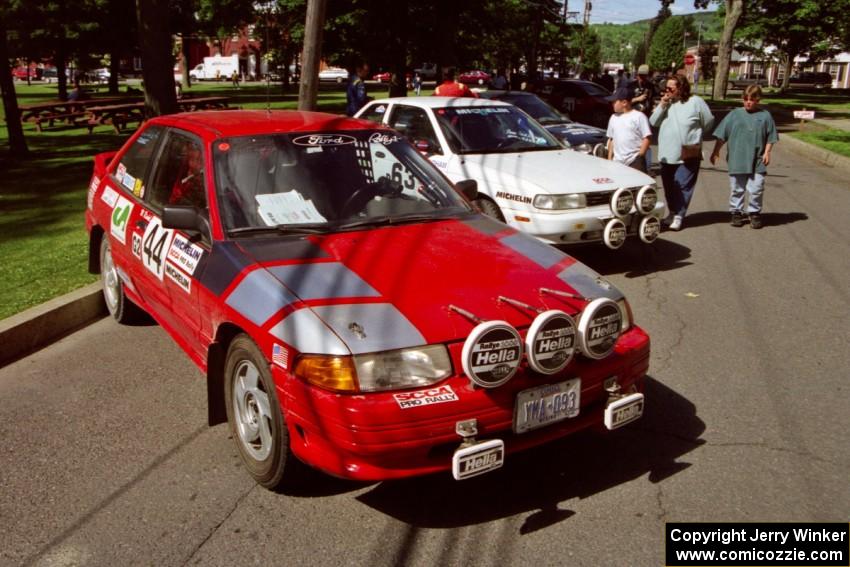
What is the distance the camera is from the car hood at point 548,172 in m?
7.45

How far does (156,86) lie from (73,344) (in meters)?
9.18

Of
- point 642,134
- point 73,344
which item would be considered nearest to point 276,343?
point 73,344

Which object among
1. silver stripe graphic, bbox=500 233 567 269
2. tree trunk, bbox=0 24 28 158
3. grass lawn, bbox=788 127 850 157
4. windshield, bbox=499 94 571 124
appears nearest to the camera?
silver stripe graphic, bbox=500 233 567 269

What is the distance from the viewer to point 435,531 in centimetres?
332

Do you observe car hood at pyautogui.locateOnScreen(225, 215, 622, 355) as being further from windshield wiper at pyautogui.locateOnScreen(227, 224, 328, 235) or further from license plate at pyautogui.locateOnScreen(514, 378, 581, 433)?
license plate at pyautogui.locateOnScreen(514, 378, 581, 433)

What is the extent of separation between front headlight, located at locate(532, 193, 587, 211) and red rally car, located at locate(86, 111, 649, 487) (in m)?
2.42

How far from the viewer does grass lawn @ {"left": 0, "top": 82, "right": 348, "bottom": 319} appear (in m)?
6.48

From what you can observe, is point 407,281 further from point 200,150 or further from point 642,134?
point 642,134

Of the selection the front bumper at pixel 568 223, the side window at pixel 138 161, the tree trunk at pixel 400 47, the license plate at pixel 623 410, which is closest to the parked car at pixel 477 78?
the tree trunk at pixel 400 47

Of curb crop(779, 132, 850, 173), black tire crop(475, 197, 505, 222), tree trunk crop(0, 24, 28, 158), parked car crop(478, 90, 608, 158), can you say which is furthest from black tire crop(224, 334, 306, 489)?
curb crop(779, 132, 850, 173)

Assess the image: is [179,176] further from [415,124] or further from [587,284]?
[415,124]

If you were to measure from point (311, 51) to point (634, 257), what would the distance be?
516 cm

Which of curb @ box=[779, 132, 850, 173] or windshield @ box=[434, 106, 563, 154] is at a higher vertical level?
windshield @ box=[434, 106, 563, 154]

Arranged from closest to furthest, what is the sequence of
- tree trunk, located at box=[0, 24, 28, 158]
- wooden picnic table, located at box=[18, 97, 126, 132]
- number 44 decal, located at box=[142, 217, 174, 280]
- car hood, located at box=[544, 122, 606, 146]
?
number 44 decal, located at box=[142, 217, 174, 280] → car hood, located at box=[544, 122, 606, 146] → tree trunk, located at box=[0, 24, 28, 158] → wooden picnic table, located at box=[18, 97, 126, 132]
